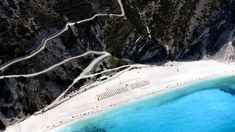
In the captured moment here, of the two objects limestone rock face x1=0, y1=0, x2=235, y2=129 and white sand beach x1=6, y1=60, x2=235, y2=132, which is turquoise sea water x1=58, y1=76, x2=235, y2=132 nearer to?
white sand beach x1=6, y1=60, x2=235, y2=132

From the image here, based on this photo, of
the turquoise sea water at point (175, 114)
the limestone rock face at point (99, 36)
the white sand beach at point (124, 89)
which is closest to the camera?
the turquoise sea water at point (175, 114)

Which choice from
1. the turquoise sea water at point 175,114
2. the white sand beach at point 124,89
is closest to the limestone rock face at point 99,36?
the white sand beach at point 124,89

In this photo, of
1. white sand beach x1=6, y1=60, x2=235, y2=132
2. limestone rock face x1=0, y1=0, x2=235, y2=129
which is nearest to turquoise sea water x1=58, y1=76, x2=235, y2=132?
white sand beach x1=6, y1=60, x2=235, y2=132

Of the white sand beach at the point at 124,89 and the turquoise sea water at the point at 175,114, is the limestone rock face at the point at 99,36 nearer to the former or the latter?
the white sand beach at the point at 124,89

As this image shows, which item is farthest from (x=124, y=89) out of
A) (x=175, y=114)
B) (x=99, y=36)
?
(x=99, y=36)

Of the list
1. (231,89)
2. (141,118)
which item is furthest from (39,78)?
(231,89)

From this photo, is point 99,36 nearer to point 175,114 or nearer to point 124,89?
point 124,89
